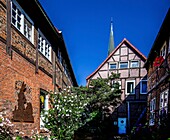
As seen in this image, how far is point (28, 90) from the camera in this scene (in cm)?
751

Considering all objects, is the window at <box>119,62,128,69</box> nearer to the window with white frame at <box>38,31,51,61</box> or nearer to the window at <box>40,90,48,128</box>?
the window with white frame at <box>38,31,51,61</box>

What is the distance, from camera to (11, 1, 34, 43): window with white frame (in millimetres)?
6820

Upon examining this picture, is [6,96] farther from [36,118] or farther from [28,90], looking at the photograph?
[36,118]

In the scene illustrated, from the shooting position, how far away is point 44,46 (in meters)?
9.96

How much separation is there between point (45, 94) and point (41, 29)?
310 cm

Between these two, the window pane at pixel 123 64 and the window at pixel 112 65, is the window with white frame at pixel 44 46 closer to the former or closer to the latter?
the window at pixel 112 65

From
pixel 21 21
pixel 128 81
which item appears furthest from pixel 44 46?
pixel 128 81

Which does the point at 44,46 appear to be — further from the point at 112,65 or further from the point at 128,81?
the point at 128,81

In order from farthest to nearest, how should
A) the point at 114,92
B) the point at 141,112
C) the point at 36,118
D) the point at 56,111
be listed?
1. the point at 141,112
2. the point at 114,92
3. the point at 56,111
4. the point at 36,118

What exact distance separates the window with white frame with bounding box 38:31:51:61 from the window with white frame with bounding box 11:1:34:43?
1039 mm

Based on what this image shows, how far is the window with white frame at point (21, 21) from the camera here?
6820 millimetres

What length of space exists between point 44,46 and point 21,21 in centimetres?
271

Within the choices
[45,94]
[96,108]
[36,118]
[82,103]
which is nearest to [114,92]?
[96,108]

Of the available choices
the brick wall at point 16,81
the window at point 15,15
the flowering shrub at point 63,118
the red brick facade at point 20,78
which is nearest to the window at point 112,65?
the flowering shrub at point 63,118
